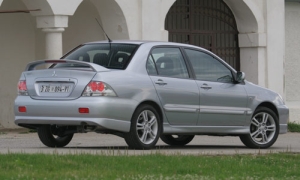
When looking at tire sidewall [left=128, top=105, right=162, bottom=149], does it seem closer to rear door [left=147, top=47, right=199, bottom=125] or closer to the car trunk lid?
rear door [left=147, top=47, right=199, bottom=125]

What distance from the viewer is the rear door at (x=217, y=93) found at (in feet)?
49.5

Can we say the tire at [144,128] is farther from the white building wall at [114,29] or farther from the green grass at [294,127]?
the green grass at [294,127]

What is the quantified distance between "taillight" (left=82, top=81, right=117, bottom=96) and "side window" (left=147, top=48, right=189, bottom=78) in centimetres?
99

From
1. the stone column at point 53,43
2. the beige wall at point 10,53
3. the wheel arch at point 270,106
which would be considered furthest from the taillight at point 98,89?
the beige wall at point 10,53

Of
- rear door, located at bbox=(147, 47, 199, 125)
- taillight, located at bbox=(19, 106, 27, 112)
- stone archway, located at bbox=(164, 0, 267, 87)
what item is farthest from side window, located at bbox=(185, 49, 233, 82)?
stone archway, located at bbox=(164, 0, 267, 87)

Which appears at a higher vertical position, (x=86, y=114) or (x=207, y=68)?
(x=207, y=68)

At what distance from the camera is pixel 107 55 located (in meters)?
14.5

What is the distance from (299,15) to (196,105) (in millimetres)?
12883

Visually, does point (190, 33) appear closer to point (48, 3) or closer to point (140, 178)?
point (48, 3)

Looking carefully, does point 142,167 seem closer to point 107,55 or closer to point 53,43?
point 107,55

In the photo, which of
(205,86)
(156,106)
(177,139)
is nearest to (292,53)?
(177,139)

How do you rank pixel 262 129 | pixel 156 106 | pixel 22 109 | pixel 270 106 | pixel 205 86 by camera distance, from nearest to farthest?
pixel 22 109, pixel 156 106, pixel 205 86, pixel 262 129, pixel 270 106

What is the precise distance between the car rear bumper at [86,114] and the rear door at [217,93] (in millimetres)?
1555

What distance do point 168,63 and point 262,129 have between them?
75.8 inches
